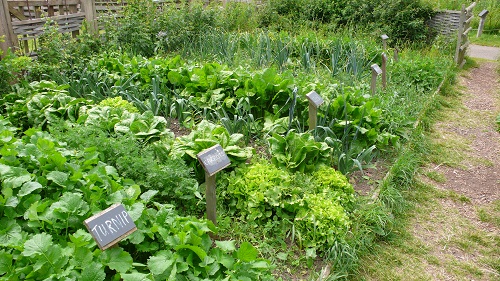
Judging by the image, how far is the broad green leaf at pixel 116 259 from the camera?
1.94 meters

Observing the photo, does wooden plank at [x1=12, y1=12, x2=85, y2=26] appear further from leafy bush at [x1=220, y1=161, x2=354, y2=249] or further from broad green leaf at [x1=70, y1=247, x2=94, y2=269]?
broad green leaf at [x1=70, y1=247, x2=94, y2=269]

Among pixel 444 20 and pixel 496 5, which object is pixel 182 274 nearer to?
pixel 444 20

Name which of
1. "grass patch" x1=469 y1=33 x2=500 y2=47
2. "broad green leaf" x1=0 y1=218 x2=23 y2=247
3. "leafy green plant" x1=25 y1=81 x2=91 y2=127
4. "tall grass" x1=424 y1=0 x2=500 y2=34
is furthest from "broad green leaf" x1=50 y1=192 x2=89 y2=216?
"tall grass" x1=424 y1=0 x2=500 y2=34

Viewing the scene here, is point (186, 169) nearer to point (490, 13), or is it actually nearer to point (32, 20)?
point (32, 20)

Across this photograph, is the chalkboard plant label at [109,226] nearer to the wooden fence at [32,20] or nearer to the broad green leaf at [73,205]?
the broad green leaf at [73,205]

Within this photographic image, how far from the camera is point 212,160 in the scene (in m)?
2.56

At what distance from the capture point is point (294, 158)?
350cm

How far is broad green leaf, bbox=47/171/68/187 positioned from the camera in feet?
7.91

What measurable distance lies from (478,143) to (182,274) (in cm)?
465

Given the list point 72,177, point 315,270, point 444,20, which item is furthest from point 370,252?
point 444,20

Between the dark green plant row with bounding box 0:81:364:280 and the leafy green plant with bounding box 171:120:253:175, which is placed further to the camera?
the leafy green plant with bounding box 171:120:253:175

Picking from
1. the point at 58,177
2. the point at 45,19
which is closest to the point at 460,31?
the point at 45,19

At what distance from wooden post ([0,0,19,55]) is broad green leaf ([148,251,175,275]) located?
4.48 m

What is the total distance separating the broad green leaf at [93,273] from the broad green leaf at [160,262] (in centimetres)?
28
